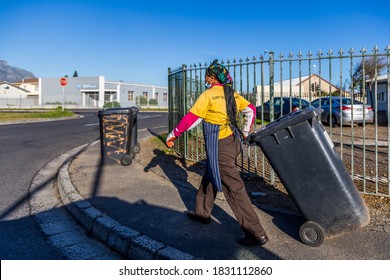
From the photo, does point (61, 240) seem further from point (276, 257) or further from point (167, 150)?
point (167, 150)

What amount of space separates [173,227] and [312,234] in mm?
1458

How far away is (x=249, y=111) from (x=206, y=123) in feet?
1.82

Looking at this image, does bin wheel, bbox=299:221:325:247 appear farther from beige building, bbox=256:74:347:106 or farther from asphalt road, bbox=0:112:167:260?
asphalt road, bbox=0:112:167:260

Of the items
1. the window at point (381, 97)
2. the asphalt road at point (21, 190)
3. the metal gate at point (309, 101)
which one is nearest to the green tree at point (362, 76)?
the metal gate at point (309, 101)

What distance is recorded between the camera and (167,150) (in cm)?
916

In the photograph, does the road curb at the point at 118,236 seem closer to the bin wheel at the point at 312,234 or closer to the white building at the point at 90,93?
the bin wheel at the point at 312,234

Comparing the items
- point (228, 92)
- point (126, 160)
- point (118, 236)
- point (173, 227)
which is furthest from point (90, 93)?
point (228, 92)

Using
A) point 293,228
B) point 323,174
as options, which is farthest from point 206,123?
point 293,228

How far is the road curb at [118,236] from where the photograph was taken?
3.36m

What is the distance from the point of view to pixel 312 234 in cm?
354

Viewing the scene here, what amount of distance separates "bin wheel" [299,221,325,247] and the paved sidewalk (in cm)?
5

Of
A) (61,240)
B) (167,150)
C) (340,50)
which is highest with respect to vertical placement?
(340,50)

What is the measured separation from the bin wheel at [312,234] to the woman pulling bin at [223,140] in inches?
14.6

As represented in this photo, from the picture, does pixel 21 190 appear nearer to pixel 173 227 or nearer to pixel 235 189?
pixel 173 227
